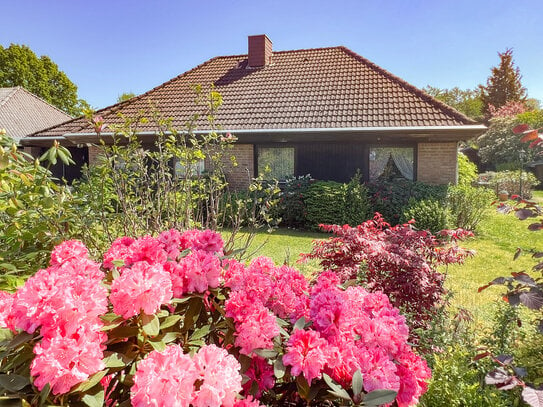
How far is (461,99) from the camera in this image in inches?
1913

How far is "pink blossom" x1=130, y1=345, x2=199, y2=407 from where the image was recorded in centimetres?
94

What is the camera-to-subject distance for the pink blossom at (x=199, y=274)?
143 cm

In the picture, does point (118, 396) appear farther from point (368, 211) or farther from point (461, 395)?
point (368, 211)

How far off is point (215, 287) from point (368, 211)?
887 centimetres

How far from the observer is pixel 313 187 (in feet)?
33.8

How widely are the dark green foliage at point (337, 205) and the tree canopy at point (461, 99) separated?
38.6 m

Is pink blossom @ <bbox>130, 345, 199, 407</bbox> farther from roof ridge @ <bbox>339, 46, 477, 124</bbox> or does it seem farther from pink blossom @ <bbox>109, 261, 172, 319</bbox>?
roof ridge @ <bbox>339, 46, 477, 124</bbox>

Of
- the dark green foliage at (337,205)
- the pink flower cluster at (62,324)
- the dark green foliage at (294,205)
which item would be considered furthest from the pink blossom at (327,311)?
the dark green foliage at (294,205)

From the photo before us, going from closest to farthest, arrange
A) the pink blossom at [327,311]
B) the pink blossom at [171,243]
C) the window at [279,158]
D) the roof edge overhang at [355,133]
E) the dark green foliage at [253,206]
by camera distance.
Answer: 1. the pink blossom at [327,311]
2. the pink blossom at [171,243]
3. the dark green foliage at [253,206]
4. the roof edge overhang at [355,133]
5. the window at [279,158]

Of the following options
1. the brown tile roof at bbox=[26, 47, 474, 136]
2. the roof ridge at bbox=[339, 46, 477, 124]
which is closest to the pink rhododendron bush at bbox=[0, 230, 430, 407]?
the brown tile roof at bbox=[26, 47, 474, 136]

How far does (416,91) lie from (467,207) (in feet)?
14.3

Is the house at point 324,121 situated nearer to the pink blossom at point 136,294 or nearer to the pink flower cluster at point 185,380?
the pink blossom at point 136,294

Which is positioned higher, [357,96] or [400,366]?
[357,96]

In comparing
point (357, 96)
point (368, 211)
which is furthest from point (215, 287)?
point (357, 96)
